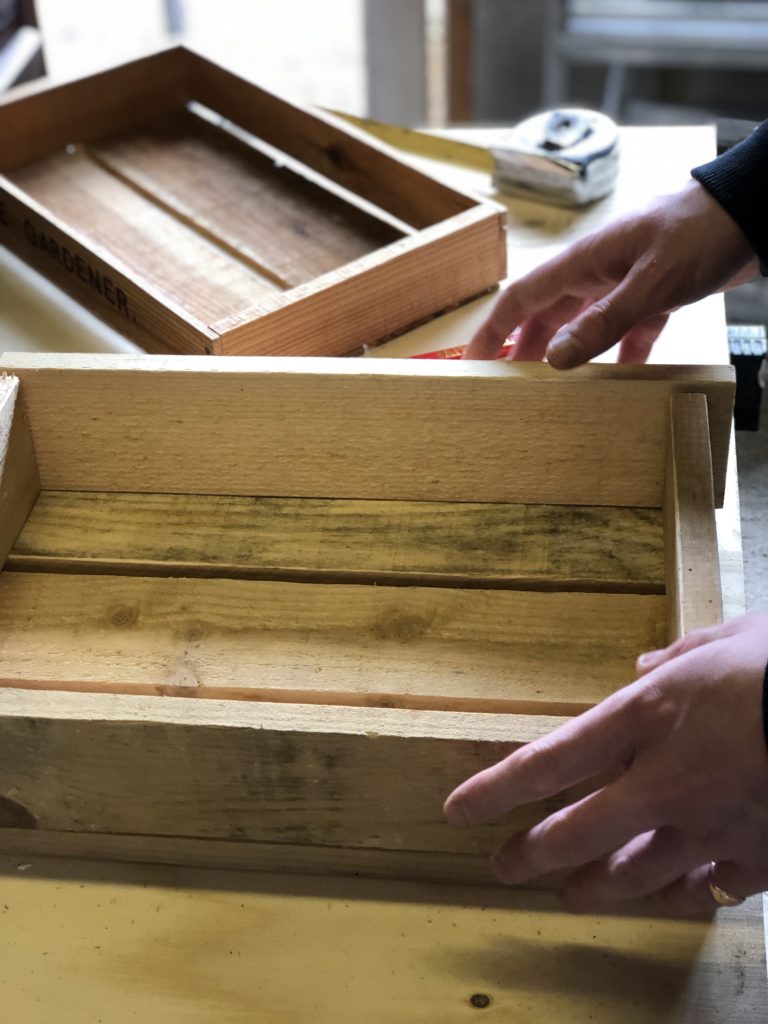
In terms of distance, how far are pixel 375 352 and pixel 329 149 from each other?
0.45m

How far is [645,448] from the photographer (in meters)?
1.12

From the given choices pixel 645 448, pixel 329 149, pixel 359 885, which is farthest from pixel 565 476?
pixel 329 149

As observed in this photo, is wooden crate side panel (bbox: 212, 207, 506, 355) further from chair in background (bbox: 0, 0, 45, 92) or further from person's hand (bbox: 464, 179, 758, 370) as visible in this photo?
chair in background (bbox: 0, 0, 45, 92)

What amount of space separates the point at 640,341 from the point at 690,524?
337 millimetres

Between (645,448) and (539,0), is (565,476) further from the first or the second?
(539,0)

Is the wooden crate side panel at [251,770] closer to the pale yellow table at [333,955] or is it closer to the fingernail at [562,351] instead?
the pale yellow table at [333,955]

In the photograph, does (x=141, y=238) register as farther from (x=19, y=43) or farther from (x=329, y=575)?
(x=19, y=43)

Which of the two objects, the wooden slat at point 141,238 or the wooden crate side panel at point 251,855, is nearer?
the wooden crate side panel at point 251,855

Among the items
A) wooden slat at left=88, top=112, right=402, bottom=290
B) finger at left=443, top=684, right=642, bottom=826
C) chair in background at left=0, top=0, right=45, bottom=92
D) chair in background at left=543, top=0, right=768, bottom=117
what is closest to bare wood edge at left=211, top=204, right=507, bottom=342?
wooden slat at left=88, top=112, right=402, bottom=290

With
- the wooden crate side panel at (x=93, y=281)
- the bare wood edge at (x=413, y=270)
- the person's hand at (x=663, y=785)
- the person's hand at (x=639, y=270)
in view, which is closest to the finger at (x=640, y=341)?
the person's hand at (x=639, y=270)

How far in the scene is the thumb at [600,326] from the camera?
110cm

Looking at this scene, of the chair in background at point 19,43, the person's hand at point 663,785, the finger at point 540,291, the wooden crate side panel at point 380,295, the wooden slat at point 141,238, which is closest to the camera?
the person's hand at point 663,785

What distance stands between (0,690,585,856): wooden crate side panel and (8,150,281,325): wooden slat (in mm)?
647

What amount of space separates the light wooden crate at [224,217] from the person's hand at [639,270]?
24 centimetres
